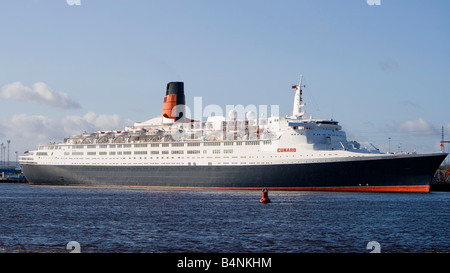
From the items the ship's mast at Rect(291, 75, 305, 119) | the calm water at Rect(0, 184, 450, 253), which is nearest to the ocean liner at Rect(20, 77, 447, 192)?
the ship's mast at Rect(291, 75, 305, 119)

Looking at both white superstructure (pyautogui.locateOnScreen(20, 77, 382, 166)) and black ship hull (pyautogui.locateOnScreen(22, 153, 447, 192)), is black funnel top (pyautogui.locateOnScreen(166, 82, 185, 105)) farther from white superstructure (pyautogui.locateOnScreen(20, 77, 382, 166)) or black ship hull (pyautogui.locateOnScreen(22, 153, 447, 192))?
black ship hull (pyautogui.locateOnScreen(22, 153, 447, 192))

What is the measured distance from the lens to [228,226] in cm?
3341

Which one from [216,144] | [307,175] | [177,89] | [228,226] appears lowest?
[228,226]

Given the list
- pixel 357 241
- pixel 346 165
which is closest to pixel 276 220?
pixel 357 241

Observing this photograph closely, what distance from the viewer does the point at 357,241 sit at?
27.9m

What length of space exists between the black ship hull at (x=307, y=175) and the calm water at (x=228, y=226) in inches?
499

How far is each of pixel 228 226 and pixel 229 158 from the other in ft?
130

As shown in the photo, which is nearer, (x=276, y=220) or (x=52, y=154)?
(x=276, y=220)

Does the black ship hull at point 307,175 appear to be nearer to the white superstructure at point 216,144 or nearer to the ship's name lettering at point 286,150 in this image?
the white superstructure at point 216,144

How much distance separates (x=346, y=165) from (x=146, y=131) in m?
34.2

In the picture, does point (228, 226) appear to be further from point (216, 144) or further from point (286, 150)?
point (216, 144)

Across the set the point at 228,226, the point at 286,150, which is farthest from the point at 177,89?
the point at 228,226

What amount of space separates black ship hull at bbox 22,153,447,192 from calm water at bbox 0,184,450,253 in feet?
41.5
